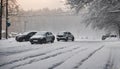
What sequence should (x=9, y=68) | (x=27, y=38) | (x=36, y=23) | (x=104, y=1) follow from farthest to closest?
(x=36, y=23) → (x=27, y=38) → (x=104, y=1) → (x=9, y=68)

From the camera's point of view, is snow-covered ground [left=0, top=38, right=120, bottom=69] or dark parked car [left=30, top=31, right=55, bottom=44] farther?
dark parked car [left=30, top=31, right=55, bottom=44]

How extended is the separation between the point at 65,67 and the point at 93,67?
136 centimetres

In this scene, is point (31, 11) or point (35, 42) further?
point (31, 11)

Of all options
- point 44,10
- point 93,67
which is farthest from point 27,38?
point 44,10

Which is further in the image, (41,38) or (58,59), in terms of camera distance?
(41,38)

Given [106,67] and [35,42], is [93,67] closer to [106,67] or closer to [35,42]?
[106,67]

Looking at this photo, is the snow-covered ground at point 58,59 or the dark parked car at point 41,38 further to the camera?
the dark parked car at point 41,38

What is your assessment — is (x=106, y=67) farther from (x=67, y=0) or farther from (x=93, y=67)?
(x=67, y=0)

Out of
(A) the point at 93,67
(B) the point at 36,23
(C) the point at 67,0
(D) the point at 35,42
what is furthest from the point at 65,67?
(B) the point at 36,23

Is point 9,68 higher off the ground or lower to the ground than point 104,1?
lower

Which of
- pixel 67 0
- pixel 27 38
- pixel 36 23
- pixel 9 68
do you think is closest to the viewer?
pixel 9 68

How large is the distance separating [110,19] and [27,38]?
42.8 ft

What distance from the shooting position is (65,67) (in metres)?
16.6

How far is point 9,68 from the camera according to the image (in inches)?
619
